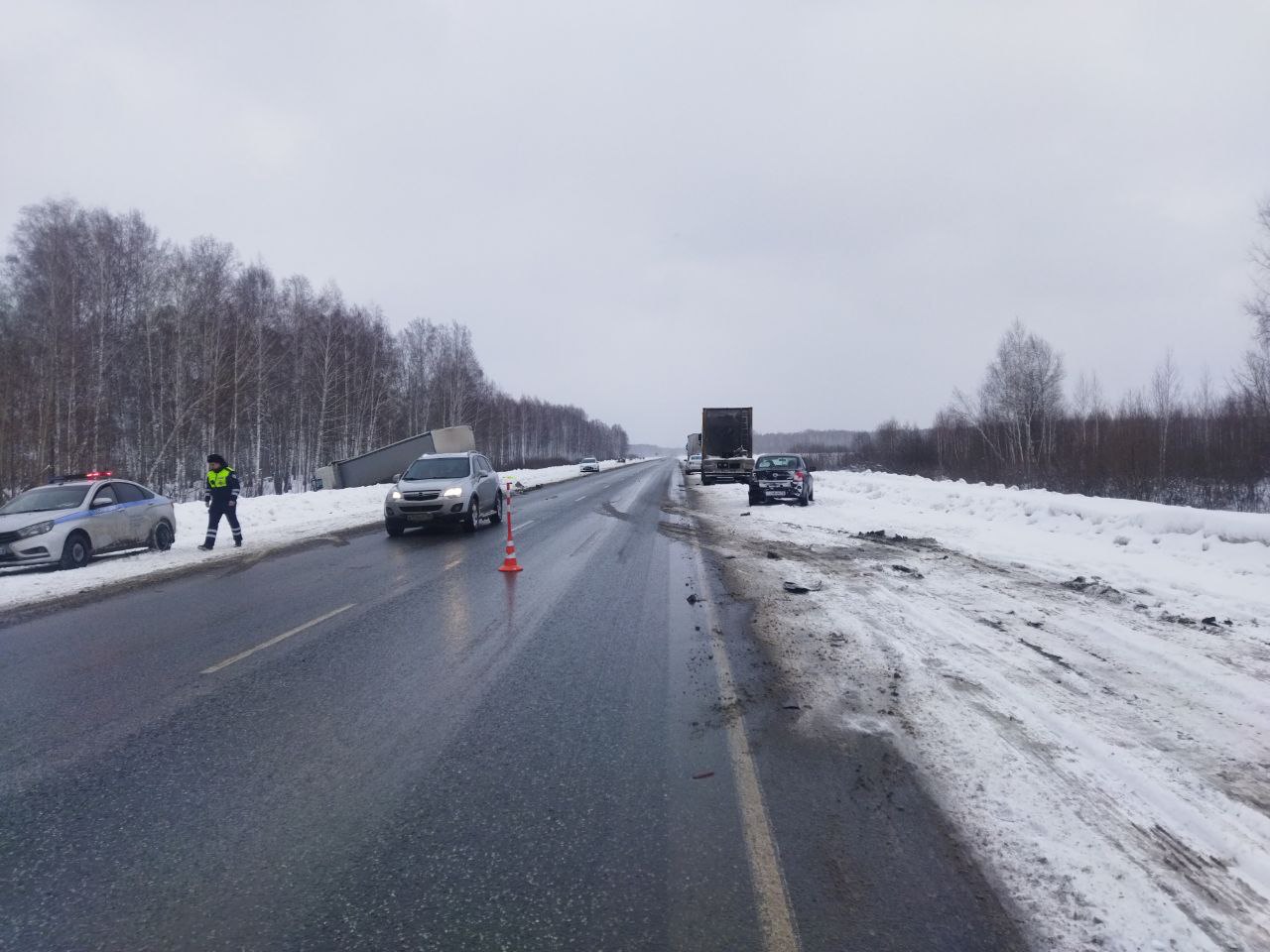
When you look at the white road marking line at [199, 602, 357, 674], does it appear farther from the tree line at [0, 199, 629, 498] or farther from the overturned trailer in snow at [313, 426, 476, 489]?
the overturned trailer in snow at [313, 426, 476, 489]

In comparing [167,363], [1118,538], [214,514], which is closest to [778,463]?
[1118,538]

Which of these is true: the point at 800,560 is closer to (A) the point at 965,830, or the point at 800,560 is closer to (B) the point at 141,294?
(A) the point at 965,830

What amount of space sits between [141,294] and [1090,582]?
45173 millimetres

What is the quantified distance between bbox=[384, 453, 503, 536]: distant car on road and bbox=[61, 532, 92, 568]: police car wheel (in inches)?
214

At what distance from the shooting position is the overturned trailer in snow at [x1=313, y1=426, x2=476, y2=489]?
36.7 m

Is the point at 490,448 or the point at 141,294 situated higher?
the point at 141,294

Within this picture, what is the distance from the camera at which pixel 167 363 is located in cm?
3825

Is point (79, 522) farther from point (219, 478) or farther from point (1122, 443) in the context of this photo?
point (1122, 443)

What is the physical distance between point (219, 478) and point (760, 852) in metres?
14.4

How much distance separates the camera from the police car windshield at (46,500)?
11953 millimetres

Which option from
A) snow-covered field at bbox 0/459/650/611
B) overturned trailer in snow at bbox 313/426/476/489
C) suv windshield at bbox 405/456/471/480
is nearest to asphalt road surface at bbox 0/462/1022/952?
snow-covered field at bbox 0/459/650/611

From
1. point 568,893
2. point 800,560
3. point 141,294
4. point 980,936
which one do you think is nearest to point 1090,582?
point 800,560

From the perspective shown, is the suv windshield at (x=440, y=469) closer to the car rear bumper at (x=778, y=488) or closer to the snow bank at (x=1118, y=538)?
the snow bank at (x=1118, y=538)

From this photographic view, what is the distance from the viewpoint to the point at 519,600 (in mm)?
8664
